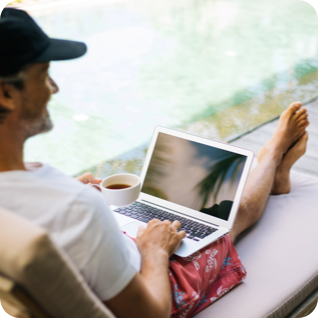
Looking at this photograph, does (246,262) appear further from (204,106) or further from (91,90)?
(91,90)

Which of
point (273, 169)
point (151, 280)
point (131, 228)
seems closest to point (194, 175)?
point (131, 228)

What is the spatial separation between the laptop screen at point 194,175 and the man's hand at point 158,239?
10.1 inches

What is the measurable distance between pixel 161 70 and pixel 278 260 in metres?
3.33

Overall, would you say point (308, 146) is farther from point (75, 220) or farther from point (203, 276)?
point (75, 220)

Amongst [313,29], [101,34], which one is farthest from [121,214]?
[313,29]

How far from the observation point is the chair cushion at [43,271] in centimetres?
64

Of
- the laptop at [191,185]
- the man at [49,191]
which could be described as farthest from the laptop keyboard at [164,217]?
the man at [49,191]

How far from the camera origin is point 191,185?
149cm

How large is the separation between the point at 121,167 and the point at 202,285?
1.50 meters

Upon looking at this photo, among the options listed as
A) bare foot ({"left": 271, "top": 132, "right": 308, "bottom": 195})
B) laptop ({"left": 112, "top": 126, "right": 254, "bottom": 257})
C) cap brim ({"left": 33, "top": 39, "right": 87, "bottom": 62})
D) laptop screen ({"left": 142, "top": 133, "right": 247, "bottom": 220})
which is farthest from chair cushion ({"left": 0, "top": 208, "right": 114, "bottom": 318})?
bare foot ({"left": 271, "top": 132, "right": 308, "bottom": 195})

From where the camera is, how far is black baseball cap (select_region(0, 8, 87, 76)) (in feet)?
2.54

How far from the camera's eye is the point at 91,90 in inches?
153

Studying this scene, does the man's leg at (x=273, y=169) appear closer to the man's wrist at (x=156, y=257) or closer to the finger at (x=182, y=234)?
the finger at (x=182, y=234)

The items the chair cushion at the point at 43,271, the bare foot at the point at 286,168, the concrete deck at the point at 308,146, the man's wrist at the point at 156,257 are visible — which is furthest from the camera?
the concrete deck at the point at 308,146
